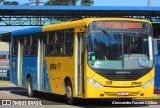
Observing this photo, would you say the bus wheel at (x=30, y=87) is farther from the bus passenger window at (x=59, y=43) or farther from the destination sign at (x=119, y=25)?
the destination sign at (x=119, y=25)

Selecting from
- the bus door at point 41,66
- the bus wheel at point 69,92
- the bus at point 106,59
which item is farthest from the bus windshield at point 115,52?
the bus door at point 41,66

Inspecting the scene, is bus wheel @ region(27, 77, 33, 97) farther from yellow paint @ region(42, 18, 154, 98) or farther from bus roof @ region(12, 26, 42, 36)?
yellow paint @ region(42, 18, 154, 98)

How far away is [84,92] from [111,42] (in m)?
1.87

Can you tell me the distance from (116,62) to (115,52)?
0.33 metres

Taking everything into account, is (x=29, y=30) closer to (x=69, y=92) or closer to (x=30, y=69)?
(x=30, y=69)

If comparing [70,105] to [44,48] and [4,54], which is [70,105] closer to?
[44,48]

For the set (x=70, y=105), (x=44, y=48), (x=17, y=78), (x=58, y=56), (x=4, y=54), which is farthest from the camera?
(x=4, y=54)

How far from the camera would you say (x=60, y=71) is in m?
18.5

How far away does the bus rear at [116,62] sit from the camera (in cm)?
1598

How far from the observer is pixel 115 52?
16.2 m

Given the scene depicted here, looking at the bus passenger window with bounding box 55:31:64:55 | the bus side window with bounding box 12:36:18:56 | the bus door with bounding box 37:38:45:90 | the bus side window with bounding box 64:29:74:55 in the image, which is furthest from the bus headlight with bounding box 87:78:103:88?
the bus side window with bounding box 12:36:18:56

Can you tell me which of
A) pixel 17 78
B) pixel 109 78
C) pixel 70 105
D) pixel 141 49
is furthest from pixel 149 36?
pixel 17 78

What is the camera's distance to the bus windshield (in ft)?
52.9

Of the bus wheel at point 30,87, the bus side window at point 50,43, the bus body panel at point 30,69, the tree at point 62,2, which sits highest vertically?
the bus side window at point 50,43
